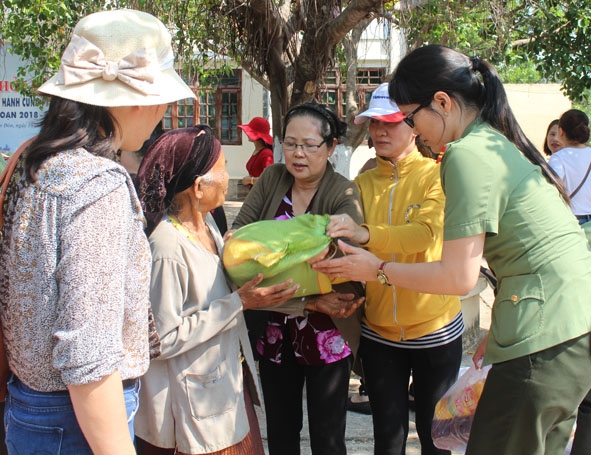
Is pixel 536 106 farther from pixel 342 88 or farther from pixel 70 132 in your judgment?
pixel 70 132

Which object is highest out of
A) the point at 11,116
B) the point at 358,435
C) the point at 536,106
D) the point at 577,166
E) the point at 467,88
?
the point at 467,88

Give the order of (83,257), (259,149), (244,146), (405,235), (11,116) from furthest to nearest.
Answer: (244,146) < (11,116) < (259,149) < (405,235) < (83,257)

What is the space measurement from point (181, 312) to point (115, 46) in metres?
0.95

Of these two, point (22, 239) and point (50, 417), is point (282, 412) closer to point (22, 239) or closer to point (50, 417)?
point (50, 417)

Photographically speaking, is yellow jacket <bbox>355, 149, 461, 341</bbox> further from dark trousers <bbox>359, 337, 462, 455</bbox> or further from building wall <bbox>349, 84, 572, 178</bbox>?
building wall <bbox>349, 84, 572, 178</bbox>

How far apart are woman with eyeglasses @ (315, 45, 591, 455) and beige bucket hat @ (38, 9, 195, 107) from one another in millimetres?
896

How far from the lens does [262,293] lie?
7.48 ft

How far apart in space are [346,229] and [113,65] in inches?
47.8

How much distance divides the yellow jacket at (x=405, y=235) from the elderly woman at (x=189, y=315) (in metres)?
0.66

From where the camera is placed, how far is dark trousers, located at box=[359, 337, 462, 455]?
2.68 metres

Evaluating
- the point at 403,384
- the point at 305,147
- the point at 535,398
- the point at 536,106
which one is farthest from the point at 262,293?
the point at 536,106

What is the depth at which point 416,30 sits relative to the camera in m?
6.36

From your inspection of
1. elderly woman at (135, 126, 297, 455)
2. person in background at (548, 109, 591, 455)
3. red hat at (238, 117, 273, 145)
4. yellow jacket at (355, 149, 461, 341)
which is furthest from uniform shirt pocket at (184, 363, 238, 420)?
red hat at (238, 117, 273, 145)

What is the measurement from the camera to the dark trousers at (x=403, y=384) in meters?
2.68
